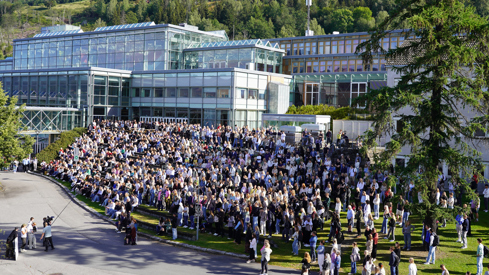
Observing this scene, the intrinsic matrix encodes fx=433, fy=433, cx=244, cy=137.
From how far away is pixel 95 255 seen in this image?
728 inches

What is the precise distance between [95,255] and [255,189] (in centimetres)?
836


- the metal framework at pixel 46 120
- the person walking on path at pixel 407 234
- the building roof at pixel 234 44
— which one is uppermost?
the building roof at pixel 234 44

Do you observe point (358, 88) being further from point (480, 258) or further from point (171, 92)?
point (480, 258)

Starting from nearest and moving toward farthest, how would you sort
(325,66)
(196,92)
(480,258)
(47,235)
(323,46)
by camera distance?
(480,258)
(47,235)
(196,92)
(325,66)
(323,46)

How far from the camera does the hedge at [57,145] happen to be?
133ft

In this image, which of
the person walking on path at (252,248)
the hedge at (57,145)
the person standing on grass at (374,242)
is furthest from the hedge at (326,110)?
the person walking on path at (252,248)

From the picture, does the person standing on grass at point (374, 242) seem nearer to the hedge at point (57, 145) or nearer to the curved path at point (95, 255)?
the curved path at point (95, 255)

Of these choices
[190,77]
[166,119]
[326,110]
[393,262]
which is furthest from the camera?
[166,119]

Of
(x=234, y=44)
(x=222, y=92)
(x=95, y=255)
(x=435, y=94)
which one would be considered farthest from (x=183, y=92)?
(x=435, y=94)

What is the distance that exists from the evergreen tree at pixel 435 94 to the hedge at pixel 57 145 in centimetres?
3270

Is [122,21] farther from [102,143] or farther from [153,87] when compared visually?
[102,143]

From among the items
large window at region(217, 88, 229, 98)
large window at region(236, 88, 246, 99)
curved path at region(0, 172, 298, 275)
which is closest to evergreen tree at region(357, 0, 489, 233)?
curved path at region(0, 172, 298, 275)

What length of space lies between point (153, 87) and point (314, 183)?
32040mm

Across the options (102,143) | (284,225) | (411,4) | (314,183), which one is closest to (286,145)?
(314,183)
